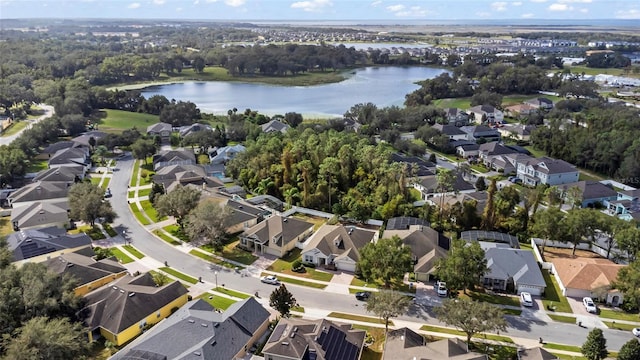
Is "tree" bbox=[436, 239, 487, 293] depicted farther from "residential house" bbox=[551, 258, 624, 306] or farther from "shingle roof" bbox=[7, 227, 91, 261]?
"shingle roof" bbox=[7, 227, 91, 261]

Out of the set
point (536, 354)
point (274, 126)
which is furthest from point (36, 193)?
point (536, 354)

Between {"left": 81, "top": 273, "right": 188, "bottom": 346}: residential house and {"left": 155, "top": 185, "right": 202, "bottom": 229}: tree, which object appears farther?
{"left": 155, "top": 185, "right": 202, "bottom": 229}: tree

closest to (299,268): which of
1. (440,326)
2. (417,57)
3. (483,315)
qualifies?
(440,326)

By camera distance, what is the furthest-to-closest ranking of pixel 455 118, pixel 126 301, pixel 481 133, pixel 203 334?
pixel 455 118, pixel 481 133, pixel 126 301, pixel 203 334

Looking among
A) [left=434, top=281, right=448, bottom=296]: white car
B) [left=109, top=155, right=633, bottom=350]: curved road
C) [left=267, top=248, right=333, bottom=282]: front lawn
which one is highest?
[left=434, top=281, right=448, bottom=296]: white car

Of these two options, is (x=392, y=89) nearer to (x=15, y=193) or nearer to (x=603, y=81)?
(x=603, y=81)

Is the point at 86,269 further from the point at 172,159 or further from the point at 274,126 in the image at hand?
the point at 274,126

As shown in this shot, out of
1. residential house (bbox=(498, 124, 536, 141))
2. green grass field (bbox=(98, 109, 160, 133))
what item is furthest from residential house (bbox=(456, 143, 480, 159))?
green grass field (bbox=(98, 109, 160, 133))
